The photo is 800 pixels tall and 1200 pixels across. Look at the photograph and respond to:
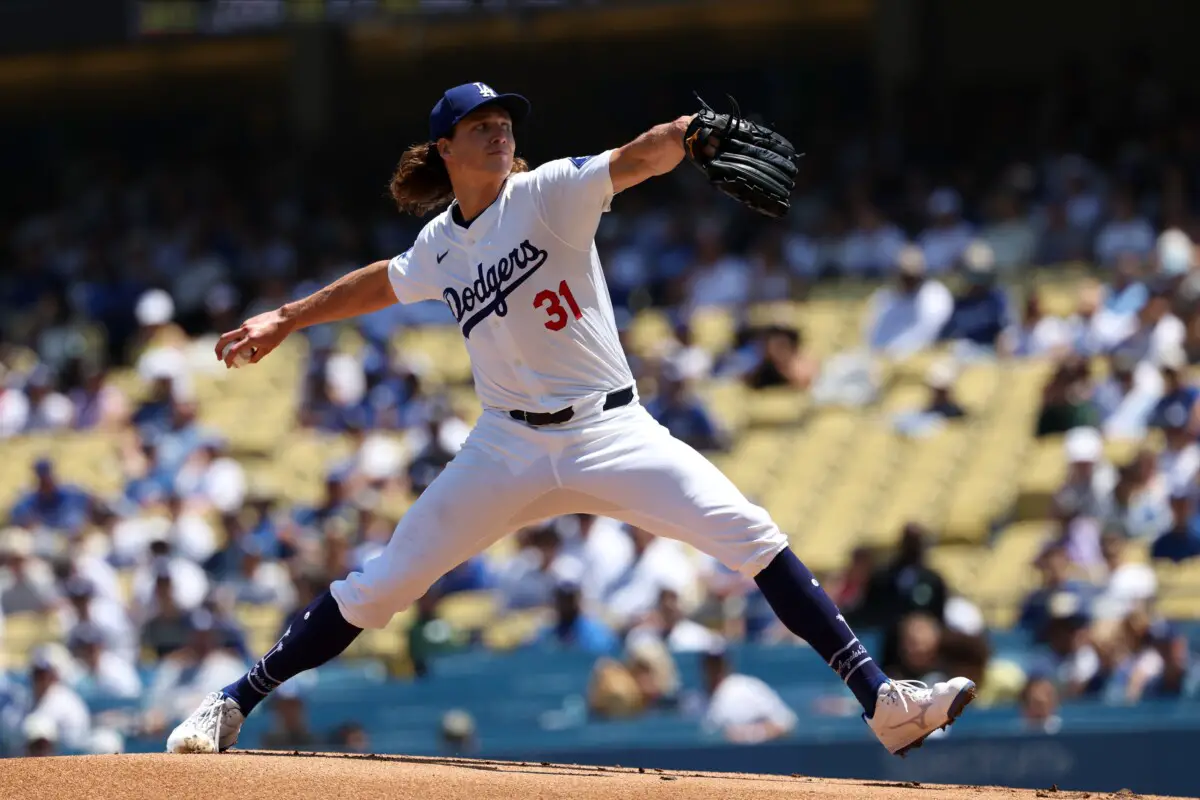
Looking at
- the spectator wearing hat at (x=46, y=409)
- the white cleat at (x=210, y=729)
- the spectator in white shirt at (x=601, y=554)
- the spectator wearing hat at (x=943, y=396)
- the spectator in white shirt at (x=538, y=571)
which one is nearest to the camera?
the white cleat at (x=210, y=729)

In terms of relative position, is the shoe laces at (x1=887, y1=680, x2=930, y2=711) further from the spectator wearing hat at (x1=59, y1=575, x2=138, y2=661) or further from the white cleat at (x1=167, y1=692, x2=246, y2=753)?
the spectator wearing hat at (x1=59, y1=575, x2=138, y2=661)

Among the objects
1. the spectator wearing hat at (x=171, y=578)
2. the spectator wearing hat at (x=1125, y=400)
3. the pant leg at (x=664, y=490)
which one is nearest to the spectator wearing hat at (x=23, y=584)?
the spectator wearing hat at (x=171, y=578)

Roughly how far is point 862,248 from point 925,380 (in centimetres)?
184

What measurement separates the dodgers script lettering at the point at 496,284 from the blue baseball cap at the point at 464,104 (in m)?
Result: 0.36

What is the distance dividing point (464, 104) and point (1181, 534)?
548 centimetres

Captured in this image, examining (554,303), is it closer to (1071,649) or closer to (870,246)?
(1071,649)

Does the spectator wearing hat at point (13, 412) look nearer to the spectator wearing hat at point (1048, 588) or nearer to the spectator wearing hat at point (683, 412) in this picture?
the spectator wearing hat at point (683, 412)

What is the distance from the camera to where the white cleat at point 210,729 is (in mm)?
5059

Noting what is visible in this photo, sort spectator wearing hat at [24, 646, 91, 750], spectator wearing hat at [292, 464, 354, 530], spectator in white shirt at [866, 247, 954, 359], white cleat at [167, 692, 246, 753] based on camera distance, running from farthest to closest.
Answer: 1. spectator in white shirt at [866, 247, 954, 359]
2. spectator wearing hat at [292, 464, 354, 530]
3. spectator wearing hat at [24, 646, 91, 750]
4. white cleat at [167, 692, 246, 753]

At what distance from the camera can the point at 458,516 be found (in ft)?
15.6

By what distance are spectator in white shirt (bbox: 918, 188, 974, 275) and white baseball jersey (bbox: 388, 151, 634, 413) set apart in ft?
26.0

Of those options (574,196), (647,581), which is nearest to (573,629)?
(647,581)

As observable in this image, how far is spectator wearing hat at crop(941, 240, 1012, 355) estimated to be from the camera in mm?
11414

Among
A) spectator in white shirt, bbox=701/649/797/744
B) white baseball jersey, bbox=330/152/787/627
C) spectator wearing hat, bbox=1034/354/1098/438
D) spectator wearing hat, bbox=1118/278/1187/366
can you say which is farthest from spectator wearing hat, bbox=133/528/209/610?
white baseball jersey, bbox=330/152/787/627
